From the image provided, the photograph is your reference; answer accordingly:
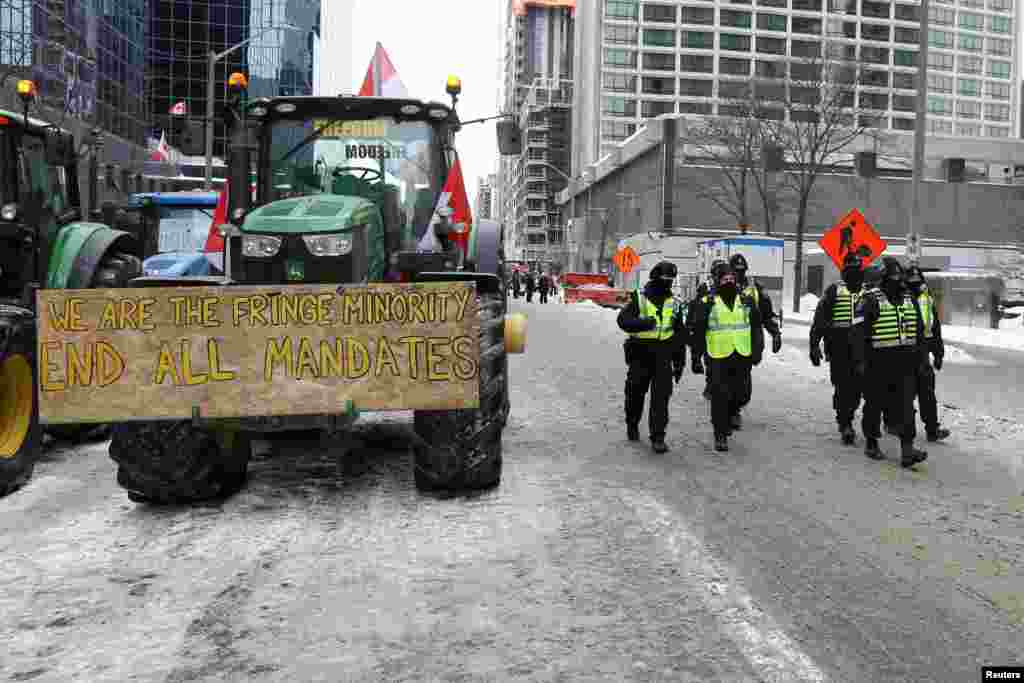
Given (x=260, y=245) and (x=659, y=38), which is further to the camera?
(x=659, y=38)

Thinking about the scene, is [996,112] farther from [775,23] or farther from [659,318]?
[659,318]

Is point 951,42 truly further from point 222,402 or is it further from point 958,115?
point 222,402

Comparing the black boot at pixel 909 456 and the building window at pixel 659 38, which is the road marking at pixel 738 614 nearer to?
the black boot at pixel 909 456

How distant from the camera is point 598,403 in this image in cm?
1285

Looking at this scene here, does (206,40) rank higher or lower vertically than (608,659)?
higher

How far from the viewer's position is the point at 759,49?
106250mm

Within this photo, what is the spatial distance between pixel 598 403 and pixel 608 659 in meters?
8.65

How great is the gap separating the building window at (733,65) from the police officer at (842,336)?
98.8 metres

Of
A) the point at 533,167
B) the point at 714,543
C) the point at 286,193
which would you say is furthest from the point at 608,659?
the point at 533,167

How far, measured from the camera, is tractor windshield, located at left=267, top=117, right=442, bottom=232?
8352 mm

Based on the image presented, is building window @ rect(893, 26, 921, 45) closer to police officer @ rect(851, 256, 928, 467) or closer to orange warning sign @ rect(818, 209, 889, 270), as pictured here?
orange warning sign @ rect(818, 209, 889, 270)

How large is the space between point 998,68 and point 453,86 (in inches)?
4620

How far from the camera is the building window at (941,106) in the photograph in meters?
110

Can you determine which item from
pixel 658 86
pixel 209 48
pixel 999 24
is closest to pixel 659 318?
pixel 209 48
